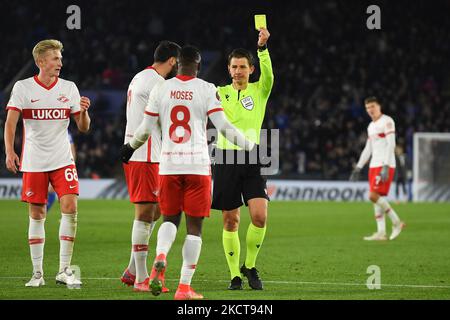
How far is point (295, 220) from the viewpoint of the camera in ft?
72.6

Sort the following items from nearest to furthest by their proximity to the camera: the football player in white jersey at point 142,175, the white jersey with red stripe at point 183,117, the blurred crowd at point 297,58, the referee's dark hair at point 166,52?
the white jersey with red stripe at point 183,117
the football player in white jersey at point 142,175
the referee's dark hair at point 166,52
the blurred crowd at point 297,58

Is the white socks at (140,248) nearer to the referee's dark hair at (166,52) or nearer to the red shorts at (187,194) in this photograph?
the red shorts at (187,194)

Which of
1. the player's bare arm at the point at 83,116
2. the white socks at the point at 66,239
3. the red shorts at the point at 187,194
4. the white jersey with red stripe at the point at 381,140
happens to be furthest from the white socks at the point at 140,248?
the white jersey with red stripe at the point at 381,140

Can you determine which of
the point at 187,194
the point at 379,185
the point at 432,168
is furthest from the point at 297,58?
the point at 187,194

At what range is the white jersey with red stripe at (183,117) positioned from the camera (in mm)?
8430

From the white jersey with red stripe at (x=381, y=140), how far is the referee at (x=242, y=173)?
8066 mm

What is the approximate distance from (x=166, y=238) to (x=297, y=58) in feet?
101

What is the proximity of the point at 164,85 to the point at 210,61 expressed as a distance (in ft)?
102

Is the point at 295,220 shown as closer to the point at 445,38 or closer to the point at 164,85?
the point at 164,85

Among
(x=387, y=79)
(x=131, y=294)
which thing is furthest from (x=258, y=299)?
(x=387, y=79)

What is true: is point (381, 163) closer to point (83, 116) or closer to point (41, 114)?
point (83, 116)

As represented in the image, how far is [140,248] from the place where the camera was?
934 centimetres

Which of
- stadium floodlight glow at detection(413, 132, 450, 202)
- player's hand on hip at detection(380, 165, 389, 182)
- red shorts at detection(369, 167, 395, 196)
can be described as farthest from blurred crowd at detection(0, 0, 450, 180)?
player's hand on hip at detection(380, 165, 389, 182)

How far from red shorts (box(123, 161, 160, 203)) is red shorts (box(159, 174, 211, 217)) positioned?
0.76 m
